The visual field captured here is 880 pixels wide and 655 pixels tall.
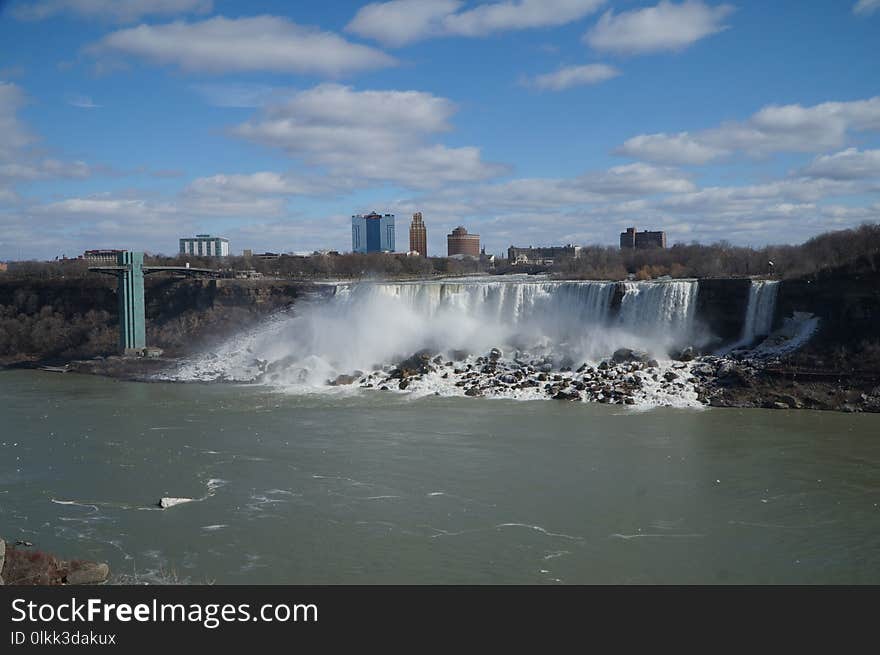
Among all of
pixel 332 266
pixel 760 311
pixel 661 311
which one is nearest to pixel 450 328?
pixel 661 311

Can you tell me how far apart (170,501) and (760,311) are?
804 inches

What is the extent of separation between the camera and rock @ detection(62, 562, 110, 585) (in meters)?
8.62

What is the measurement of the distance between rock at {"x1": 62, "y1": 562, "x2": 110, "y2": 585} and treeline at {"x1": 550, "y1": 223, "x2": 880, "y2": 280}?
2384 cm

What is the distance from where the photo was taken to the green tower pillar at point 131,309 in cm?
3275

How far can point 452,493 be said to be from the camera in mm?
12750

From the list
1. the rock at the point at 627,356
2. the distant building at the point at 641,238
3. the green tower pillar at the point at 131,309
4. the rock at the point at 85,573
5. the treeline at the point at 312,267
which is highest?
the distant building at the point at 641,238

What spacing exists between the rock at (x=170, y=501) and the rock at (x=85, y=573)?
2.91 m

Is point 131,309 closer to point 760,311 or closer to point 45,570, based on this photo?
point 760,311

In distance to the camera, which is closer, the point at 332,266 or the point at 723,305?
the point at 723,305

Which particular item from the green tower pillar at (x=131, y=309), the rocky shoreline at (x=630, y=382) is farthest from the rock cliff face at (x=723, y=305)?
the green tower pillar at (x=131, y=309)

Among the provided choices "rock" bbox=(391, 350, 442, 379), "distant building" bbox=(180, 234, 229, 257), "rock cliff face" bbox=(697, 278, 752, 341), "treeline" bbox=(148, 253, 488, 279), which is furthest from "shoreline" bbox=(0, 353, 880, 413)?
"distant building" bbox=(180, 234, 229, 257)

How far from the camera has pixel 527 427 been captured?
18.2 meters

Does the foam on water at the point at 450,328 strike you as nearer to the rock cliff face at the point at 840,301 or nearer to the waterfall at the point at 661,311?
the waterfall at the point at 661,311
